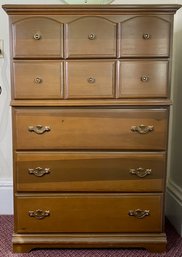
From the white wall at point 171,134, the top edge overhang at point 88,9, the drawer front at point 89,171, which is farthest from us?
the white wall at point 171,134

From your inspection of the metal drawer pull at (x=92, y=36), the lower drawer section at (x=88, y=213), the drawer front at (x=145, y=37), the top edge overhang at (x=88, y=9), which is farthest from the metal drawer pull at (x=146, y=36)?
the lower drawer section at (x=88, y=213)

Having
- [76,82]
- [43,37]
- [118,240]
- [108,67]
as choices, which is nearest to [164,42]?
[108,67]

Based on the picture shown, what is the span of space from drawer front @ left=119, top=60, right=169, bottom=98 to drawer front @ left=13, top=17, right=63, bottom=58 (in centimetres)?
36

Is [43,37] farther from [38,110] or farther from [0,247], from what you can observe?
[0,247]

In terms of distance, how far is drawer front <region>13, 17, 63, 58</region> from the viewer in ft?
5.19

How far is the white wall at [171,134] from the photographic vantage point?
2.08m

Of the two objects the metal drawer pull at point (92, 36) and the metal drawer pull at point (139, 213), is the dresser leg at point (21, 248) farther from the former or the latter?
the metal drawer pull at point (92, 36)

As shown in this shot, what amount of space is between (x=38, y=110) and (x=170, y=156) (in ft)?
3.60

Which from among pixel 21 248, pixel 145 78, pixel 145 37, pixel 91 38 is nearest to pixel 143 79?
pixel 145 78

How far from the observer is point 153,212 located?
5.70 feet

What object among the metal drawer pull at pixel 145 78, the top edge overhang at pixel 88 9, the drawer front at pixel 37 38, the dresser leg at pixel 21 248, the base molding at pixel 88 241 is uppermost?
the top edge overhang at pixel 88 9

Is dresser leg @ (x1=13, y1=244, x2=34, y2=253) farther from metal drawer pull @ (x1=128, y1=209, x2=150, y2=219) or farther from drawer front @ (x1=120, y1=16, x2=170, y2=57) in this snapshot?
drawer front @ (x1=120, y1=16, x2=170, y2=57)

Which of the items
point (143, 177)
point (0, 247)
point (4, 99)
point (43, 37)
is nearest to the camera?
point (43, 37)

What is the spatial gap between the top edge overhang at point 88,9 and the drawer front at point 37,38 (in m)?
0.04
